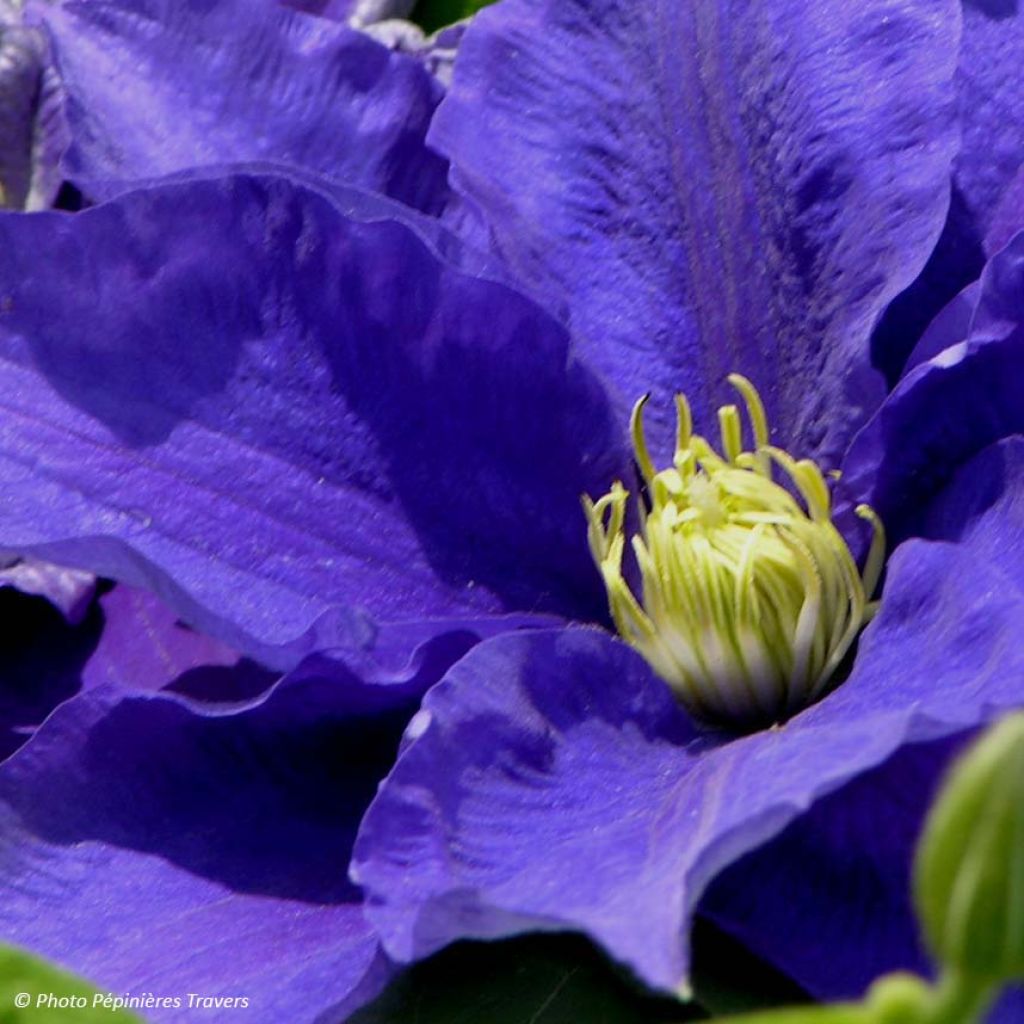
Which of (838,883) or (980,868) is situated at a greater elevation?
(980,868)

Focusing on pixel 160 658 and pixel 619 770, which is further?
pixel 160 658

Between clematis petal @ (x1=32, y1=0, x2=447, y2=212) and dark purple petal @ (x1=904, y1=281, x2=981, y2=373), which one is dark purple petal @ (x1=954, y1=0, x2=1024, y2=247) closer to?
dark purple petal @ (x1=904, y1=281, x2=981, y2=373)

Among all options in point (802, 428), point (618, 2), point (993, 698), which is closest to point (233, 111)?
point (618, 2)

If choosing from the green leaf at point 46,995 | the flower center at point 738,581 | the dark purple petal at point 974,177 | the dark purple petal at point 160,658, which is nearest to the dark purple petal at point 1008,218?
the dark purple petal at point 974,177

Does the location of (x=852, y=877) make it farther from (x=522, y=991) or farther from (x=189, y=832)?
(x=189, y=832)

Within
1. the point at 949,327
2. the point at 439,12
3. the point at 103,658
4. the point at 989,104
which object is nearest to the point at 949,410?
the point at 949,327
